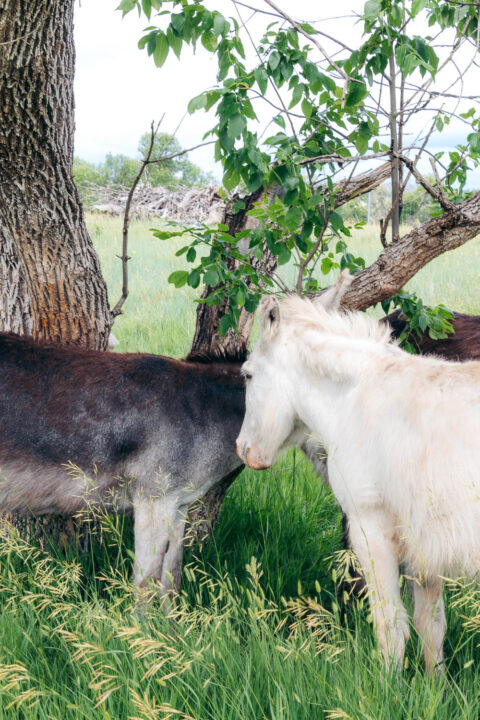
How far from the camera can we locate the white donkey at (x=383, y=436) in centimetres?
212

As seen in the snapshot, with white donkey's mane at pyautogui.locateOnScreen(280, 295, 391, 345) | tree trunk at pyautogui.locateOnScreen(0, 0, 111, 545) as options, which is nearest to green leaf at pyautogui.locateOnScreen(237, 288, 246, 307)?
white donkey's mane at pyautogui.locateOnScreen(280, 295, 391, 345)


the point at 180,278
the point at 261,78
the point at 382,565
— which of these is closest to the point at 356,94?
the point at 261,78

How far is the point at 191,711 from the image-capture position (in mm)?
2062

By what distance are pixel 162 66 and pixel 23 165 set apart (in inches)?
48.3

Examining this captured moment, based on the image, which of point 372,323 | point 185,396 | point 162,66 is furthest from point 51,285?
point 372,323

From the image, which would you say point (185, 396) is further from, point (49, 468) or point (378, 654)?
point (378, 654)

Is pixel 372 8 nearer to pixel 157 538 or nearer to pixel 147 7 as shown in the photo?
pixel 147 7

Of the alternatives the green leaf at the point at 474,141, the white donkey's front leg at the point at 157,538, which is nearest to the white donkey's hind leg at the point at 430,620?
the white donkey's front leg at the point at 157,538

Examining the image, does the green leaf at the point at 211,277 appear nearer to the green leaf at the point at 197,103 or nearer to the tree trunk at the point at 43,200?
the green leaf at the point at 197,103

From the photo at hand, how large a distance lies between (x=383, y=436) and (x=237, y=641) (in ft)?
3.04

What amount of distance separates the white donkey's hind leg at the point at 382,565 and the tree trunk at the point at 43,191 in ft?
7.83

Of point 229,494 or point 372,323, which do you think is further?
point 229,494

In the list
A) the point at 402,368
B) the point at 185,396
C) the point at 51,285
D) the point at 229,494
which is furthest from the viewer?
the point at 229,494

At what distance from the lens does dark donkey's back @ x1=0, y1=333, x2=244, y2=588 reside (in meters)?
3.16
